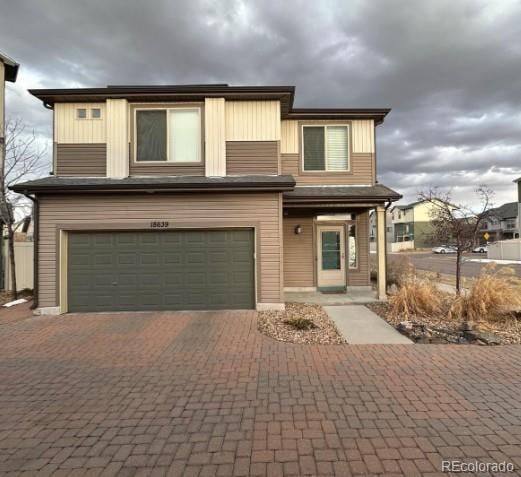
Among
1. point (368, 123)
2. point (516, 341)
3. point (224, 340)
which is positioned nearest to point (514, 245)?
A: point (368, 123)

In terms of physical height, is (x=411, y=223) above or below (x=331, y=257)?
above

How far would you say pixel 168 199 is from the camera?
8.28m

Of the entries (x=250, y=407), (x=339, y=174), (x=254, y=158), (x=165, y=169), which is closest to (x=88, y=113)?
(x=165, y=169)

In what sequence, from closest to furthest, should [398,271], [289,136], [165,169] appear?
[165,169], [289,136], [398,271]

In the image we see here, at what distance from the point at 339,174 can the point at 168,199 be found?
5.49 m

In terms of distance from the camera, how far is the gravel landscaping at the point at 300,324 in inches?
233

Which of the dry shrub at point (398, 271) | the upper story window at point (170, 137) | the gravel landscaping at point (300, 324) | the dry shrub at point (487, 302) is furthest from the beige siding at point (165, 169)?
the dry shrub at point (398, 271)

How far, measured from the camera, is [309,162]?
10398 mm

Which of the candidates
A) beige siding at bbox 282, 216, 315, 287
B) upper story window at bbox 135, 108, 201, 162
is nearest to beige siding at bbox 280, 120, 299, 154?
beige siding at bbox 282, 216, 315, 287

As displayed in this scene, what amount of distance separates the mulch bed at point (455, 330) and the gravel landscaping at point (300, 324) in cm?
138

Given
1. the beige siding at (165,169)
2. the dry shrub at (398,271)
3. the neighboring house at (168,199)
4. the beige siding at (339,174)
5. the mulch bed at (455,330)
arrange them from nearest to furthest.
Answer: the mulch bed at (455,330), the neighboring house at (168,199), the beige siding at (165,169), the beige siding at (339,174), the dry shrub at (398,271)

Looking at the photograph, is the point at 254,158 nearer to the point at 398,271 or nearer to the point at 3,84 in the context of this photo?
the point at 398,271

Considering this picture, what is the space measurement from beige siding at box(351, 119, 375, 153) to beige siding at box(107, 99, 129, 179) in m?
6.91

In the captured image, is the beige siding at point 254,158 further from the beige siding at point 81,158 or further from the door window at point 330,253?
the door window at point 330,253
